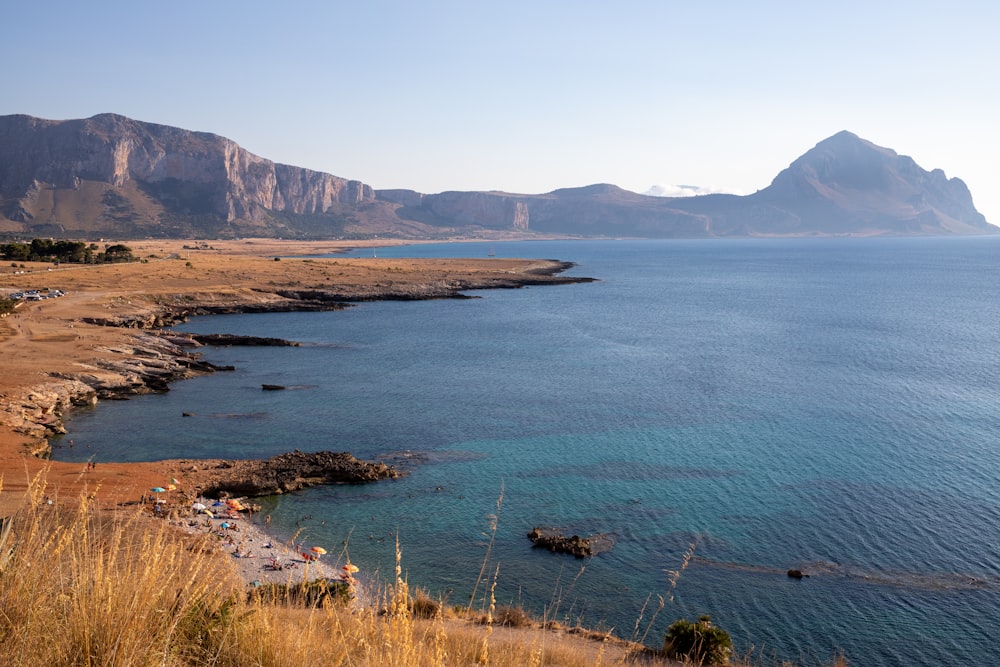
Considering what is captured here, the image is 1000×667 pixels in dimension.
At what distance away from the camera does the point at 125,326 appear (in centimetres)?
5591

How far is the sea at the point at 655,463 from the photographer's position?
18406 millimetres

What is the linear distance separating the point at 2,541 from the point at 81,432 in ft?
99.2

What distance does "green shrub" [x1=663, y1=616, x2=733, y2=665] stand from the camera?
45.6 feet

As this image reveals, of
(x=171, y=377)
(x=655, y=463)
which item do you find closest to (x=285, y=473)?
(x=655, y=463)

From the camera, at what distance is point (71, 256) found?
98625mm

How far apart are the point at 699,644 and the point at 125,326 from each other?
53857 millimetres

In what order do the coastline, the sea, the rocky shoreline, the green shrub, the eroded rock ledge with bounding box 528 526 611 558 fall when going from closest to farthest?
the green shrub → the sea → the eroded rock ledge with bounding box 528 526 611 558 → the coastline → the rocky shoreline

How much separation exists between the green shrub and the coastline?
1128 centimetres

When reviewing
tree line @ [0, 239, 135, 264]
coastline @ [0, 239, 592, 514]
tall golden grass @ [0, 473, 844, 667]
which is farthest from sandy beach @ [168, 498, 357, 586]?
tree line @ [0, 239, 135, 264]

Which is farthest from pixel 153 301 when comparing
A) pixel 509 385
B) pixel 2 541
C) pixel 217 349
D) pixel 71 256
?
pixel 2 541

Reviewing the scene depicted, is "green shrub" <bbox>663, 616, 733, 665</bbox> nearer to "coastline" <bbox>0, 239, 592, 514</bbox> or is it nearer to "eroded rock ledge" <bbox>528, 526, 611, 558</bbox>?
"eroded rock ledge" <bbox>528, 526, 611, 558</bbox>

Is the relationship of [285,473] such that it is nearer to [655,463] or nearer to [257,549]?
[257,549]

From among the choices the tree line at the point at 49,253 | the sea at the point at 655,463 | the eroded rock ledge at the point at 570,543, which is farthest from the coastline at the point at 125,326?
the eroded rock ledge at the point at 570,543

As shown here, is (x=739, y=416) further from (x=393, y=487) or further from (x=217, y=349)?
(x=217, y=349)
